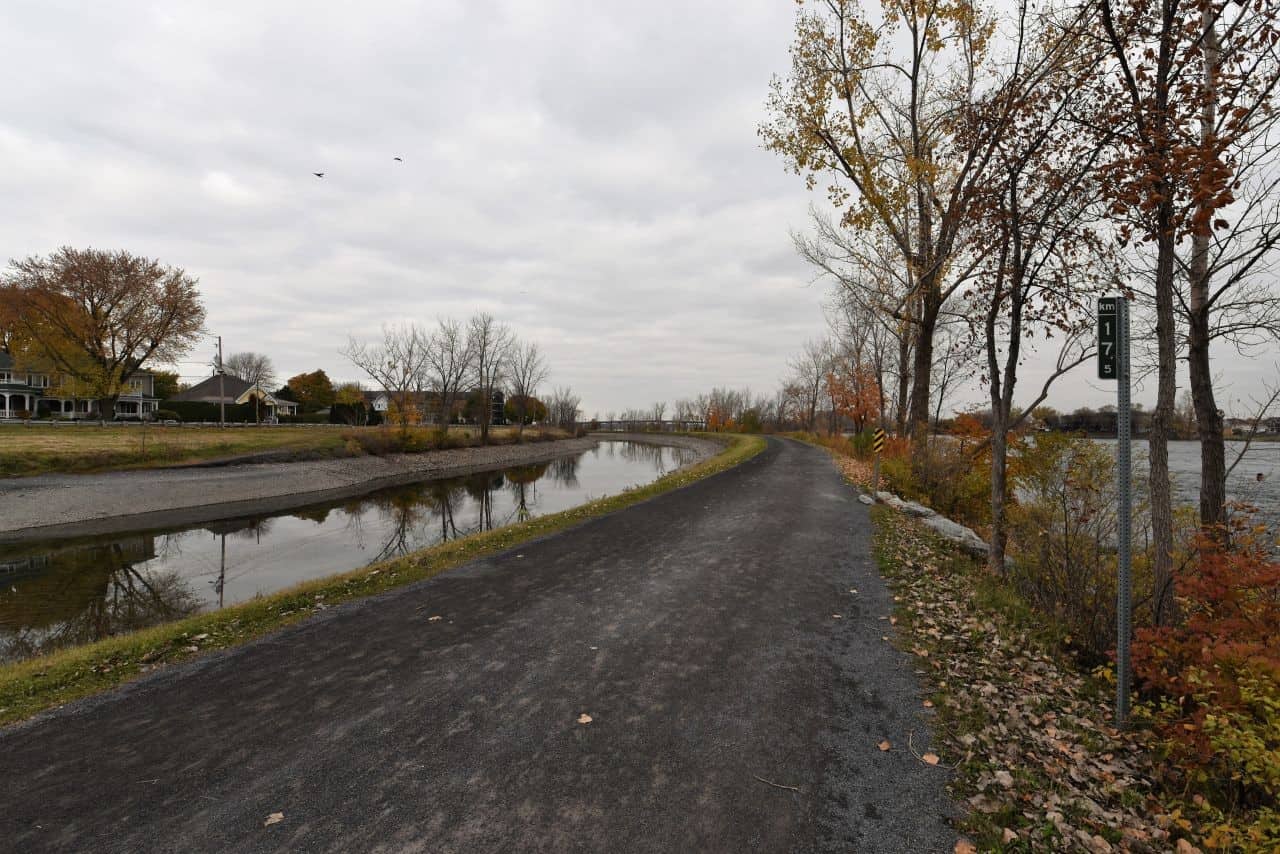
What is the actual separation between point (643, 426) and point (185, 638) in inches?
3727

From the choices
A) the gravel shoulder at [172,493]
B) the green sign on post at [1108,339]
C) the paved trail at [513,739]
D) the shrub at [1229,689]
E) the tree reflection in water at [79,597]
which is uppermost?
the green sign on post at [1108,339]

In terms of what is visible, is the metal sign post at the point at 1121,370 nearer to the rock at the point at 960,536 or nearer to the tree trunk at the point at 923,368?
the rock at the point at 960,536

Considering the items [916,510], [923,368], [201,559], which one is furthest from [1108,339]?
[201,559]

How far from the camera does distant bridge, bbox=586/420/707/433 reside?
95400 mm

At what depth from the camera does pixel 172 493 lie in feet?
68.2

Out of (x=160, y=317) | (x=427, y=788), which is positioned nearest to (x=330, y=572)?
(x=427, y=788)

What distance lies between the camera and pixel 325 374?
7381 centimetres

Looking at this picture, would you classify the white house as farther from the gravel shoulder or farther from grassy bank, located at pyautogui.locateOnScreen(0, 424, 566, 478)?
the gravel shoulder

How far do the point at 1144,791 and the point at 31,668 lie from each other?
9617 millimetres

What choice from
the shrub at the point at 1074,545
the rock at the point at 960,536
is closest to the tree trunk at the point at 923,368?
the rock at the point at 960,536

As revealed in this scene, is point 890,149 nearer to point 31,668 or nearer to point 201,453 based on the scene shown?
point 31,668

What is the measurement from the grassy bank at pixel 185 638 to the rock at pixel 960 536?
27.4ft

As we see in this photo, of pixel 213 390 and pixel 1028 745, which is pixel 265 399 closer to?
pixel 213 390

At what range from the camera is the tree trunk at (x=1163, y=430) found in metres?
4.84
